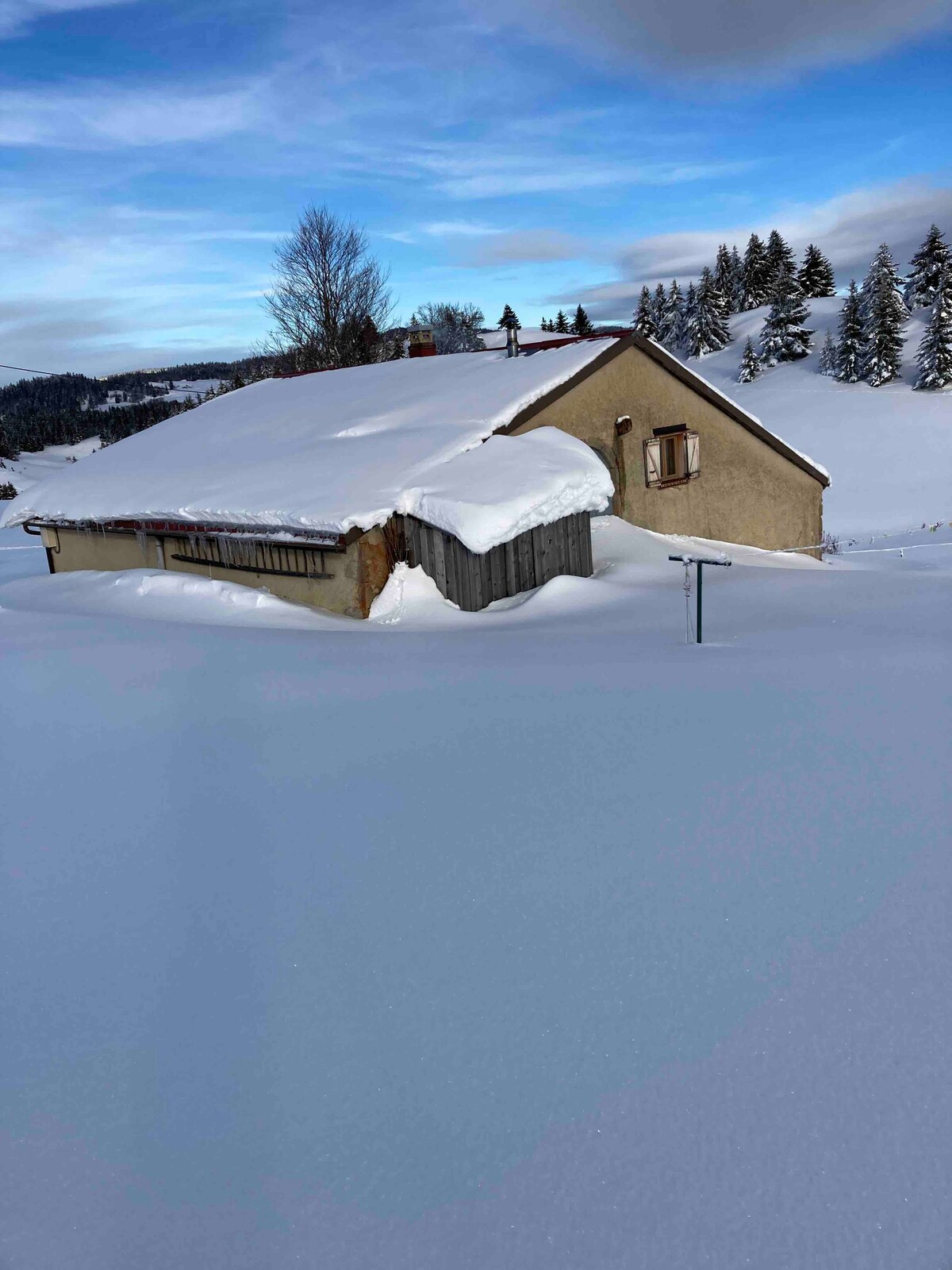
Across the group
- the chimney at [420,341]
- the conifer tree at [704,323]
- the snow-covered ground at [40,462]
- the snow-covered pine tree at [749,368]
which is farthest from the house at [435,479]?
the snow-covered ground at [40,462]

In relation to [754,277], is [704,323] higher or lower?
lower

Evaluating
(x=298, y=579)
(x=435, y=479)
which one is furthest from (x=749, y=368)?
(x=298, y=579)

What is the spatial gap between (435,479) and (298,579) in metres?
2.28

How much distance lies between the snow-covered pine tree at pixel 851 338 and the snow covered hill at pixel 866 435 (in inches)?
A: 34.2

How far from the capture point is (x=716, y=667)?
20.9ft

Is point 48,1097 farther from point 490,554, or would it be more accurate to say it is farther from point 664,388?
point 664,388

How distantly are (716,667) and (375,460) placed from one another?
656 cm

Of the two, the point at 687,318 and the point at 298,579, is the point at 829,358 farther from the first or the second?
the point at 298,579

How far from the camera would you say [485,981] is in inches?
114

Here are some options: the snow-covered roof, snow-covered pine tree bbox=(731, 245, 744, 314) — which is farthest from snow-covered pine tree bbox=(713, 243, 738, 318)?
the snow-covered roof

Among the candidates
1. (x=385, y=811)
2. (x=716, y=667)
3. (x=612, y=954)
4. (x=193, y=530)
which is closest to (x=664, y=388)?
(x=193, y=530)

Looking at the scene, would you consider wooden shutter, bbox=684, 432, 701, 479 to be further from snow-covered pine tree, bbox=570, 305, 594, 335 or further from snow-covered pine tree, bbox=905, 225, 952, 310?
snow-covered pine tree, bbox=570, 305, 594, 335

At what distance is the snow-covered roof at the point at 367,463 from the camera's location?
10.3m

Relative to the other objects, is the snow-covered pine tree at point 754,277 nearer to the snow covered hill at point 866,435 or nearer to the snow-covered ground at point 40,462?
the snow covered hill at point 866,435
